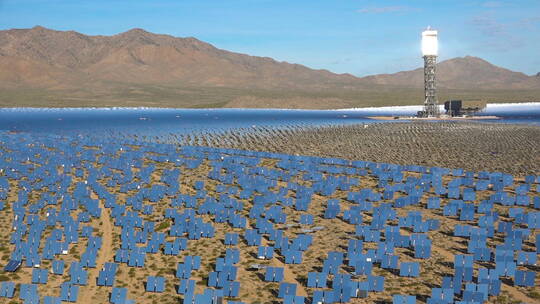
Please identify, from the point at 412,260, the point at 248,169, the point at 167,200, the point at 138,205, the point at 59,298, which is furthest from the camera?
the point at 248,169

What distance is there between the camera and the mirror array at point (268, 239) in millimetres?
23344

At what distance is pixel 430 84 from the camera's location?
140500 millimetres

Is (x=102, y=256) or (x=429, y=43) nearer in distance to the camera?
(x=102, y=256)

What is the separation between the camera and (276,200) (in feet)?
128

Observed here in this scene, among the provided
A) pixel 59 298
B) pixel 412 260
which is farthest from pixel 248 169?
pixel 59 298

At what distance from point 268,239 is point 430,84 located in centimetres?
11972

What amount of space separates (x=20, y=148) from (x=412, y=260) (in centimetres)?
5819

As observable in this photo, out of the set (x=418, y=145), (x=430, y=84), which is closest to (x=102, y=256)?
(x=418, y=145)

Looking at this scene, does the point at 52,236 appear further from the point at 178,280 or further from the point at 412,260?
the point at 412,260

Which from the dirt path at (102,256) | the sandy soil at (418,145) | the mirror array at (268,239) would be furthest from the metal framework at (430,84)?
the dirt path at (102,256)

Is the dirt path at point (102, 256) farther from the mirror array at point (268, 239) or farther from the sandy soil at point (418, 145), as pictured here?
the sandy soil at point (418, 145)

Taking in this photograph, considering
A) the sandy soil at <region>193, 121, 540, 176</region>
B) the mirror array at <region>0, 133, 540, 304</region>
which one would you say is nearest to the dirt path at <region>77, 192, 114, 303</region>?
the mirror array at <region>0, 133, 540, 304</region>

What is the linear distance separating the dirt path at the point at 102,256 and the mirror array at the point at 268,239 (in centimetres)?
9

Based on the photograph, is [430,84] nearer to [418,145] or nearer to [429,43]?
[429,43]
